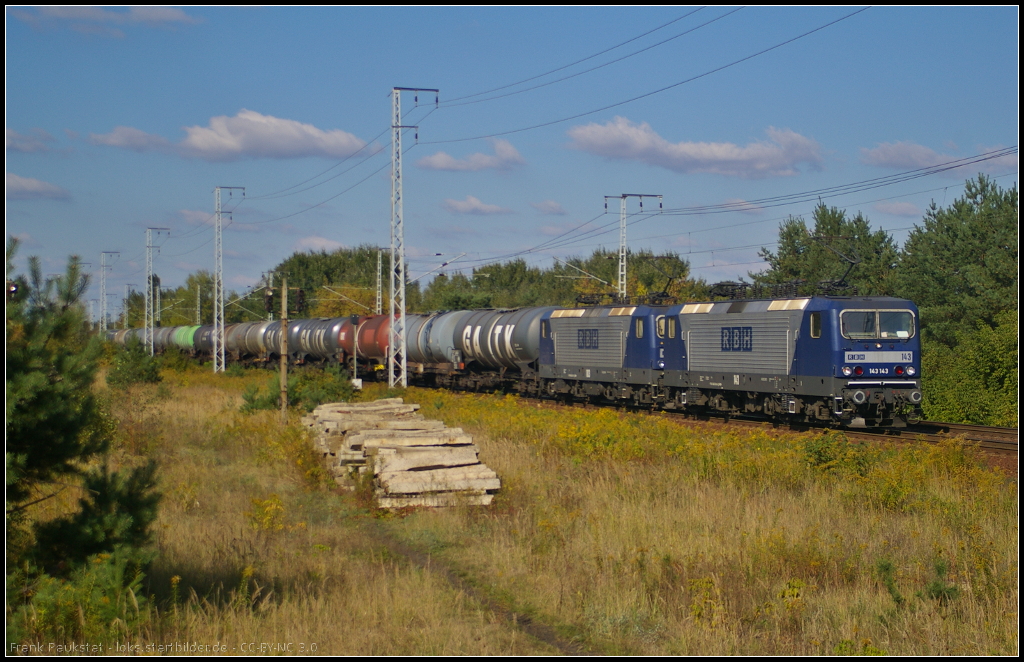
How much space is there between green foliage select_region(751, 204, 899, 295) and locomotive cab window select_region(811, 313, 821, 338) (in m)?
39.5

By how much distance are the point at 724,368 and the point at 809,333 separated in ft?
11.4

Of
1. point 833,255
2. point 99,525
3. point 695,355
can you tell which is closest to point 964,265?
point 833,255

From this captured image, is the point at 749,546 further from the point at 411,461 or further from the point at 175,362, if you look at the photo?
the point at 175,362

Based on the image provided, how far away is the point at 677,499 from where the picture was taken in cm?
1318

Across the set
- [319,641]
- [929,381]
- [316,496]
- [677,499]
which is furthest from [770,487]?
[929,381]

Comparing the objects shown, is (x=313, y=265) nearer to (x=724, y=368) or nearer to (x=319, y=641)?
(x=724, y=368)

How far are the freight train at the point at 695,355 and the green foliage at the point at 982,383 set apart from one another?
594 cm

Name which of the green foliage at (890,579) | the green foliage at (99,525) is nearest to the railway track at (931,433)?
the green foliage at (890,579)

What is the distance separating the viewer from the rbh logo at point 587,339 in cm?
3041

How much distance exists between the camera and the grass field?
7883mm

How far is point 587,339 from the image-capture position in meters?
30.7

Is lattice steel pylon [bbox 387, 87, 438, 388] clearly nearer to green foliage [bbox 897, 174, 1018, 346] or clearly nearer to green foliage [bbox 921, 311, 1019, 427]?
green foliage [bbox 921, 311, 1019, 427]

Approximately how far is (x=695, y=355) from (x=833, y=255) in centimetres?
4598

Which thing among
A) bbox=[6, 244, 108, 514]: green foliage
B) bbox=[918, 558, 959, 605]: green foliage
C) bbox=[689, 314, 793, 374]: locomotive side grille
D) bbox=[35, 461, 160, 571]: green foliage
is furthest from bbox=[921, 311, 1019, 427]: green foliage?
bbox=[6, 244, 108, 514]: green foliage
